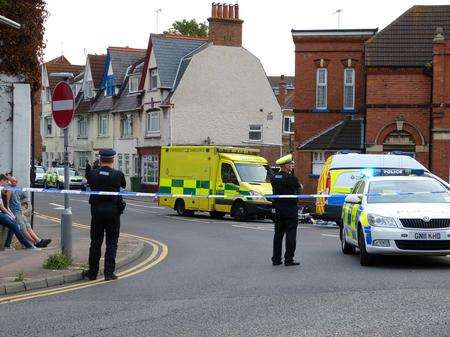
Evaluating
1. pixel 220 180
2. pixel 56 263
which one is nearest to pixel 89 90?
pixel 220 180

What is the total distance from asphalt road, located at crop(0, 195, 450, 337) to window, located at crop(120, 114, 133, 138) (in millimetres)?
41341

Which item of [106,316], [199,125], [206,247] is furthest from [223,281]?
[199,125]

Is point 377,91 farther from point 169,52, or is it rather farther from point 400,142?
point 169,52

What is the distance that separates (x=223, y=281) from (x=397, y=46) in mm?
25665

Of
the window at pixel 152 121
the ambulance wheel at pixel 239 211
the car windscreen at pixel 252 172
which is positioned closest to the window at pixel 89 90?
the window at pixel 152 121

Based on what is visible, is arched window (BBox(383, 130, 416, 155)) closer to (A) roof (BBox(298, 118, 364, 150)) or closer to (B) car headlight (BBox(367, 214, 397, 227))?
(A) roof (BBox(298, 118, 364, 150))

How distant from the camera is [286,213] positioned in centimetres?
1298

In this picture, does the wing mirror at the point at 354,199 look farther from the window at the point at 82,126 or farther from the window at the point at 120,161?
the window at the point at 82,126

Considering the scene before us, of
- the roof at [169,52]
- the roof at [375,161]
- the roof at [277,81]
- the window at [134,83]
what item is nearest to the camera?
the roof at [375,161]

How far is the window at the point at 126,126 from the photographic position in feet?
182

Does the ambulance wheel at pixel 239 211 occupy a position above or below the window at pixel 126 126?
below

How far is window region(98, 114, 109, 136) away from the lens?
59381 millimetres

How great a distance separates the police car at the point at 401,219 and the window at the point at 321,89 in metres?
24.3

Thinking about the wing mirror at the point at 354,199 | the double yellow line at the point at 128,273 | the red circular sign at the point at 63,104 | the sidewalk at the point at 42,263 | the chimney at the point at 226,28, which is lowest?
the double yellow line at the point at 128,273
